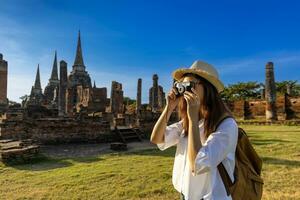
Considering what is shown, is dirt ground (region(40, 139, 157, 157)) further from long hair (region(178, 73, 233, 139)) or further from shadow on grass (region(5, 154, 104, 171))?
long hair (region(178, 73, 233, 139))

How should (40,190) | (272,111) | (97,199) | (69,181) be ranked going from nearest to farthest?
1. (97,199)
2. (40,190)
3. (69,181)
4. (272,111)

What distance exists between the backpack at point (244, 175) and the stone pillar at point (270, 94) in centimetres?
2118

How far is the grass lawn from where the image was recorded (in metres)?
4.90

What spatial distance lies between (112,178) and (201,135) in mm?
4009

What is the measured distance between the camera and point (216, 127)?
1.98 meters

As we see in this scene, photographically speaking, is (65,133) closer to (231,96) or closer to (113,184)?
(113,184)

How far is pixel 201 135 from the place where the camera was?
7.11ft

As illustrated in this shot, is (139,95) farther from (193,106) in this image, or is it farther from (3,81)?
(193,106)

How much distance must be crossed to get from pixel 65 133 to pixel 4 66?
17826 millimetres

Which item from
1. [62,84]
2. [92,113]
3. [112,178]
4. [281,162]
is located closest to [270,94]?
[92,113]

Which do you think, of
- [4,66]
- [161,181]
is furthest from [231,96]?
[161,181]

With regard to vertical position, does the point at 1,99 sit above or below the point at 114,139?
above

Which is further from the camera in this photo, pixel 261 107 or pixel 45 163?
pixel 261 107

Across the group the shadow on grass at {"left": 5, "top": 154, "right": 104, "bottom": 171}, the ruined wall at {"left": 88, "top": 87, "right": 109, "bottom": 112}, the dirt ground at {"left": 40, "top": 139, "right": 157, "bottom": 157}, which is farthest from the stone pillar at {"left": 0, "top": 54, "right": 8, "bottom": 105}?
the shadow on grass at {"left": 5, "top": 154, "right": 104, "bottom": 171}
